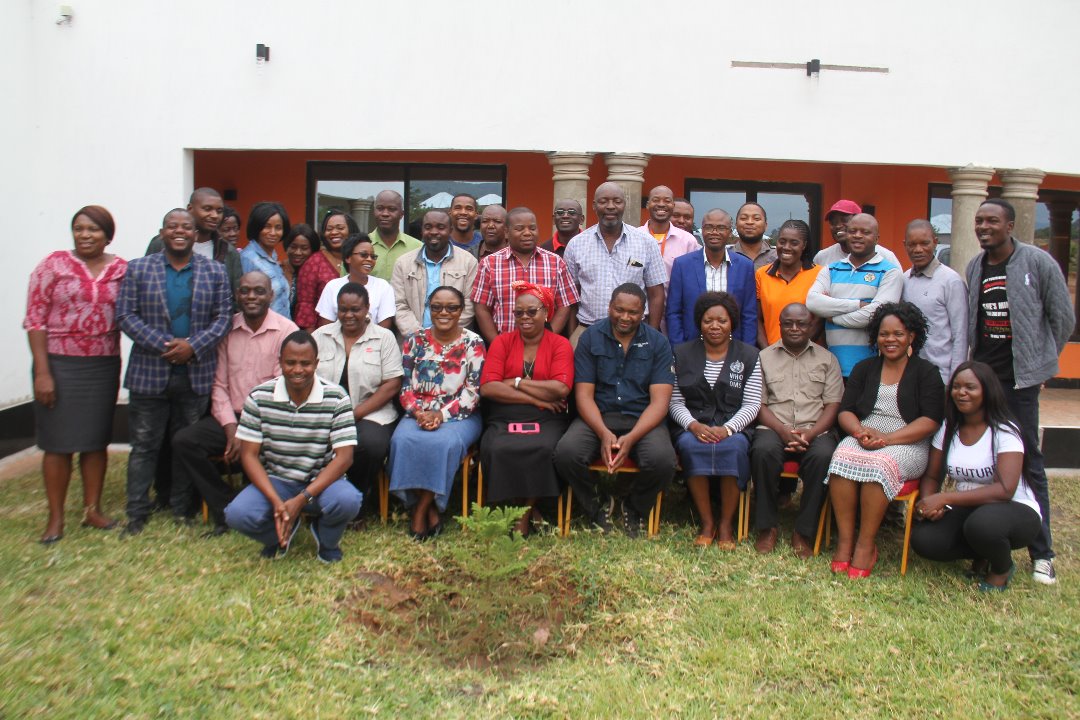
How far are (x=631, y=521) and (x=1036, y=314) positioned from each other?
2.51 m

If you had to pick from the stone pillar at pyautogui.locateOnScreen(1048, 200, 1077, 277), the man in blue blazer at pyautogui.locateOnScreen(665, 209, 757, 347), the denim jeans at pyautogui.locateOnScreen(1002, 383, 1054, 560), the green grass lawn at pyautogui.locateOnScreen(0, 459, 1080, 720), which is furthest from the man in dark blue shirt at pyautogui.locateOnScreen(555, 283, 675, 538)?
the stone pillar at pyautogui.locateOnScreen(1048, 200, 1077, 277)

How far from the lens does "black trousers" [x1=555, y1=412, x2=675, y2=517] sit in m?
4.88

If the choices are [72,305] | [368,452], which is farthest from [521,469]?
[72,305]

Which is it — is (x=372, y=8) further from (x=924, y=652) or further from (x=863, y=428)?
(x=924, y=652)

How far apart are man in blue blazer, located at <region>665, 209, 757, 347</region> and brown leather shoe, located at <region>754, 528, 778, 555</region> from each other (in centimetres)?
122

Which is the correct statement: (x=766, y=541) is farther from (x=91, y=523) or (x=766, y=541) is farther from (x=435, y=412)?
(x=91, y=523)

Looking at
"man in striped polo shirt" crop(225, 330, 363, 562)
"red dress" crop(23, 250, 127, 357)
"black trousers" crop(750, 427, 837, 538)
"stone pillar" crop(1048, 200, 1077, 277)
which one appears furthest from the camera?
"stone pillar" crop(1048, 200, 1077, 277)

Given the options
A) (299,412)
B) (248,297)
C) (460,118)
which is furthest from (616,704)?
(460,118)

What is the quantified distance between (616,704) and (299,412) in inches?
90.7

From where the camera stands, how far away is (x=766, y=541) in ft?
15.9

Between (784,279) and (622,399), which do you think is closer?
(622,399)

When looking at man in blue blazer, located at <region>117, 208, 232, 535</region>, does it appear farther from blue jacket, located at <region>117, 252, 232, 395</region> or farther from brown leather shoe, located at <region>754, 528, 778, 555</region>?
brown leather shoe, located at <region>754, 528, 778, 555</region>

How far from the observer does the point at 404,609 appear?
13.3 feet

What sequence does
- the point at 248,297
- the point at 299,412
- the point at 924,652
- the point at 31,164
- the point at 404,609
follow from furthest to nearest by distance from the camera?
the point at 31,164 → the point at 248,297 → the point at 299,412 → the point at 404,609 → the point at 924,652
